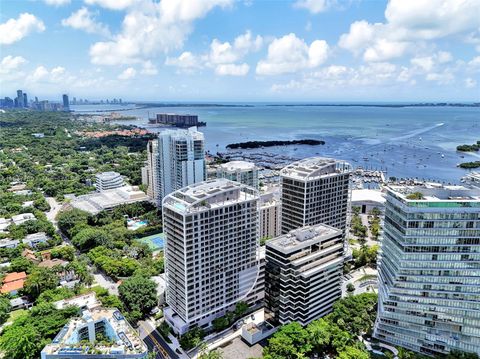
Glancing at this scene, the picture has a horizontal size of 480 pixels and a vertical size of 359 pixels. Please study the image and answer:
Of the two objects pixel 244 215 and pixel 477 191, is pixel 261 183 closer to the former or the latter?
pixel 244 215

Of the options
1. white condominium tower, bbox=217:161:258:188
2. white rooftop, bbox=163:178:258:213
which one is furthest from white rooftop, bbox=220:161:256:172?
white rooftop, bbox=163:178:258:213

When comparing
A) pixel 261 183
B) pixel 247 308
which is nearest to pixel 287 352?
pixel 247 308

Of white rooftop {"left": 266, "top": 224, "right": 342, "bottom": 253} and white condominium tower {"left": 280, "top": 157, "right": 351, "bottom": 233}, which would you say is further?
white condominium tower {"left": 280, "top": 157, "right": 351, "bottom": 233}

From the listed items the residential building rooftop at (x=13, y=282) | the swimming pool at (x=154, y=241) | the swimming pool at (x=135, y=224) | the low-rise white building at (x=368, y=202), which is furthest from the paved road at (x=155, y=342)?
the low-rise white building at (x=368, y=202)

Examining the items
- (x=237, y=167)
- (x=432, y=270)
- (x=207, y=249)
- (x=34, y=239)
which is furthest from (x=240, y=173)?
(x=34, y=239)

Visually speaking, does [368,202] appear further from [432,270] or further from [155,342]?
[155,342]

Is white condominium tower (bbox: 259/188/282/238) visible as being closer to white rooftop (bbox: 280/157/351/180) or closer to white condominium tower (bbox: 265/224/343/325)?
white rooftop (bbox: 280/157/351/180)
